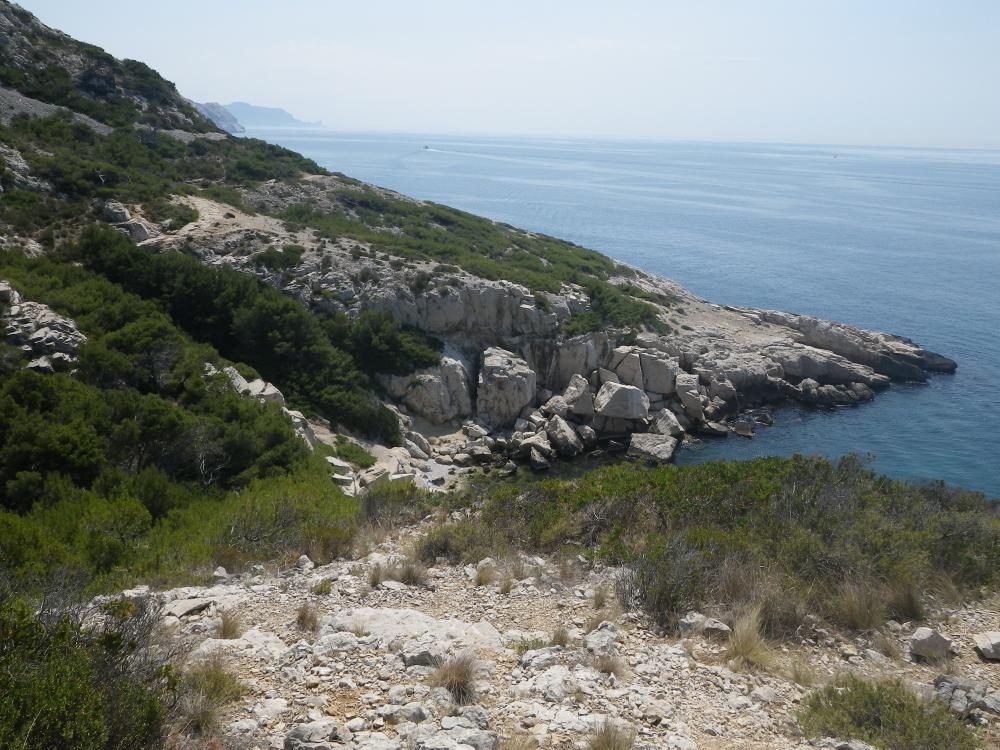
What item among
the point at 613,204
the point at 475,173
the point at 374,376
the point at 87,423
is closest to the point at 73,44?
the point at 374,376

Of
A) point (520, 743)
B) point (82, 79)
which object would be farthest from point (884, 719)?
point (82, 79)

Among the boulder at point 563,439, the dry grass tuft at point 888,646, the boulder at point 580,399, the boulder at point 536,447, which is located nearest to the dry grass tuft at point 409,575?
the dry grass tuft at point 888,646

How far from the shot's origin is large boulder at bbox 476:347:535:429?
97.8 feet

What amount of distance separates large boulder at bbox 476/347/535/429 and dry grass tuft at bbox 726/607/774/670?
2307 centimetres

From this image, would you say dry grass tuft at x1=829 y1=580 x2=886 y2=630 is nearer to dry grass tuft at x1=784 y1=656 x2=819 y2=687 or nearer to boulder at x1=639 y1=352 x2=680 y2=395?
dry grass tuft at x1=784 y1=656 x2=819 y2=687

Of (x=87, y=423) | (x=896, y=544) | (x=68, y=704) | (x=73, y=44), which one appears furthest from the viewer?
(x=73, y=44)

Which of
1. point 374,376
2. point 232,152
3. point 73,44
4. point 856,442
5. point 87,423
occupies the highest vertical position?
point 73,44

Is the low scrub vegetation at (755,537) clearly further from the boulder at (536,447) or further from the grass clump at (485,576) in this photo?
the boulder at (536,447)

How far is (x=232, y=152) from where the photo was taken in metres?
46.3

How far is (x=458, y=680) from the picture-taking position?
5.54 meters

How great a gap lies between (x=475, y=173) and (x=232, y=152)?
94633mm

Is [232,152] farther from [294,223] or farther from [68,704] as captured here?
[68,704]

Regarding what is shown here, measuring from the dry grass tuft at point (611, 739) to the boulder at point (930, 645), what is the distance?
374cm

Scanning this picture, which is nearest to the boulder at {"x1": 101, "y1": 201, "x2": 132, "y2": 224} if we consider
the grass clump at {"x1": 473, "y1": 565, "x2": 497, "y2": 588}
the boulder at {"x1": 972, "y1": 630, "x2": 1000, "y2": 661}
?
the grass clump at {"x1": 473, "y1": 565, "x2": 497, "y2": 588}
